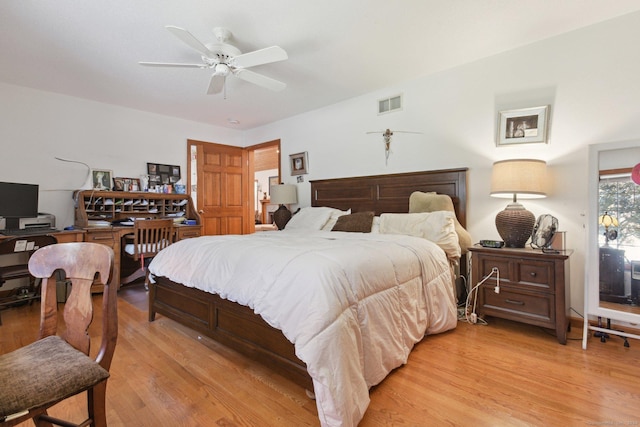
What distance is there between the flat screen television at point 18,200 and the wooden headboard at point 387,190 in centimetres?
327

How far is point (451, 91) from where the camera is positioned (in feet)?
10.6

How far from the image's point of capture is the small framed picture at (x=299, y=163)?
4641 millimetres

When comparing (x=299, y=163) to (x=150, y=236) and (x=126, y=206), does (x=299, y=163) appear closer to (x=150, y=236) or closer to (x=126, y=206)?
(x=150, y=236)

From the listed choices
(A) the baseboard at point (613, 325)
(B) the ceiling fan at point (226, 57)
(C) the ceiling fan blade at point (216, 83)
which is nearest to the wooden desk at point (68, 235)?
(B) the ceiling fan at point (226, 57)

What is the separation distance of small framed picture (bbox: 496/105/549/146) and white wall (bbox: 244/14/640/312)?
0.06 metres

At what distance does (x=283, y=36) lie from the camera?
2.54 m

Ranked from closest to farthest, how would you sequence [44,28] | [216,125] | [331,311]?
[331,311], [44,28], [216,125]

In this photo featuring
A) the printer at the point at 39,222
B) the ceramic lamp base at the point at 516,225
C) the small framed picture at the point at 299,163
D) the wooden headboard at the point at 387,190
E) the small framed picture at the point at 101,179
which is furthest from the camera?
the small framed picture at the point at 299,163

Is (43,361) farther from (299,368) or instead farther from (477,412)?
(477,412)

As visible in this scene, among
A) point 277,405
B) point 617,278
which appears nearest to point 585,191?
point 617,278

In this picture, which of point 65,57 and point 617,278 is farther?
point 65,57

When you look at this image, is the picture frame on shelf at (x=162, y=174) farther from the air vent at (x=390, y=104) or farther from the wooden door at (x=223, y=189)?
the air vent at (x=390, y=104)

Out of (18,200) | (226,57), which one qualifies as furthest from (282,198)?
(18,200)

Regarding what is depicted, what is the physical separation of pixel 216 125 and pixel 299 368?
15.5 feet
